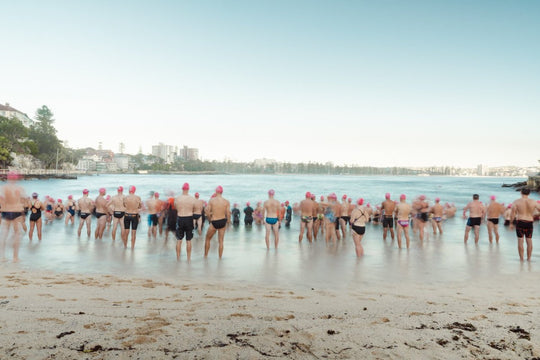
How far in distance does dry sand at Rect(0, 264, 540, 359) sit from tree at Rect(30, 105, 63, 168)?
98.1 metres

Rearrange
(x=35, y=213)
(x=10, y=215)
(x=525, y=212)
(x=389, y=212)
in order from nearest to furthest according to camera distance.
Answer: (x=10, y=215)
(x=525, y=212)
(x=35, y=213)
(x=389, y=212)

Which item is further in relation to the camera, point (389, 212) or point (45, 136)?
point (45, 136)

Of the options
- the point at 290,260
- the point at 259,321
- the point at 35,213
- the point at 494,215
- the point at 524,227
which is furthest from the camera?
the point at 494,215

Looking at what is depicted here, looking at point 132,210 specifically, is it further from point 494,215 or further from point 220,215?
→ point 494,215

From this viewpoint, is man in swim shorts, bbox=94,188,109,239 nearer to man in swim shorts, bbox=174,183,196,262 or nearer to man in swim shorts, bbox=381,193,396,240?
man in swim shorts, bbox=174,183,196,262

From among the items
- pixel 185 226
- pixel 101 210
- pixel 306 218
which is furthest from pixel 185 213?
pixel 101 210

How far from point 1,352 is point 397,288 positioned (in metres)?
5.79

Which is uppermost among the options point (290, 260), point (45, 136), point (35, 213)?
point (45, 136)

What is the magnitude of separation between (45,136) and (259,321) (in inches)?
4049

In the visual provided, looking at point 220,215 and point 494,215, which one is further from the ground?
point 220,215

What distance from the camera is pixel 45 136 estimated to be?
85.4 m

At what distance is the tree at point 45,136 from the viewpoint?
84750 millimetres

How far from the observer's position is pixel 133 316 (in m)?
4.14

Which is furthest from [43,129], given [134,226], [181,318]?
[181,318]
